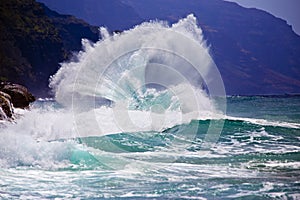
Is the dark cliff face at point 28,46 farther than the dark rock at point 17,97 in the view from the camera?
Yes

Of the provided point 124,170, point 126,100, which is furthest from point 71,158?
point 126,100

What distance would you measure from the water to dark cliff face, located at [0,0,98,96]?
6096 centimetres

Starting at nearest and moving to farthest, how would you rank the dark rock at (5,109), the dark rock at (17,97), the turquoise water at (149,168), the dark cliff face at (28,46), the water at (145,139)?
the turquoise water at (149,168) → the water at (145,139) → the dark rock at (5,109) → the dark rock at (17,97) → the dark cliff face at (28,46)

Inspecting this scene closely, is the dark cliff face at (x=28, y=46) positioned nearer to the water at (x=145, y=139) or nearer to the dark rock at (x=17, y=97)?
the dark rock at (x=17, y=97)

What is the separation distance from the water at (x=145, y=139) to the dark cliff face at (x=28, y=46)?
200 ft

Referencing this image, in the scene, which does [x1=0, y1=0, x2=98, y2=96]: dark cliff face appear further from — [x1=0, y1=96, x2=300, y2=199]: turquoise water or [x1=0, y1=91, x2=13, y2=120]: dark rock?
[x1=0, y1=96, x2=300, y2=199]: turquoise water

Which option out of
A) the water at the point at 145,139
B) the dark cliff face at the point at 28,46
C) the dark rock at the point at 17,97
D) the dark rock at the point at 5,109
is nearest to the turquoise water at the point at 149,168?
the water at the point at 145,139

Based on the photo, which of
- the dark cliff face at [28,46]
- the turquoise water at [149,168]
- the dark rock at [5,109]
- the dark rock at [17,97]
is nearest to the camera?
the turquoise water at [149,168]

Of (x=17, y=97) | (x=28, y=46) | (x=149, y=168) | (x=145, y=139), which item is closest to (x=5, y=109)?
(x=145, y=139)

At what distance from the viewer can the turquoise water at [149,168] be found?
963 cm

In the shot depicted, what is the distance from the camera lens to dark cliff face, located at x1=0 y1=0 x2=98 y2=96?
89.4 meters

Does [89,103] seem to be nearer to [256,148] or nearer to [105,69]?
[105,69]

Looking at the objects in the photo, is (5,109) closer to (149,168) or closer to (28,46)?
(149,168)

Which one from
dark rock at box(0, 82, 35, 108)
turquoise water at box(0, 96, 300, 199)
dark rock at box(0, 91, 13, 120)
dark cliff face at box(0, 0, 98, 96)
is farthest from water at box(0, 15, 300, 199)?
dark cliff face at box(0, 0, 98, 96)
